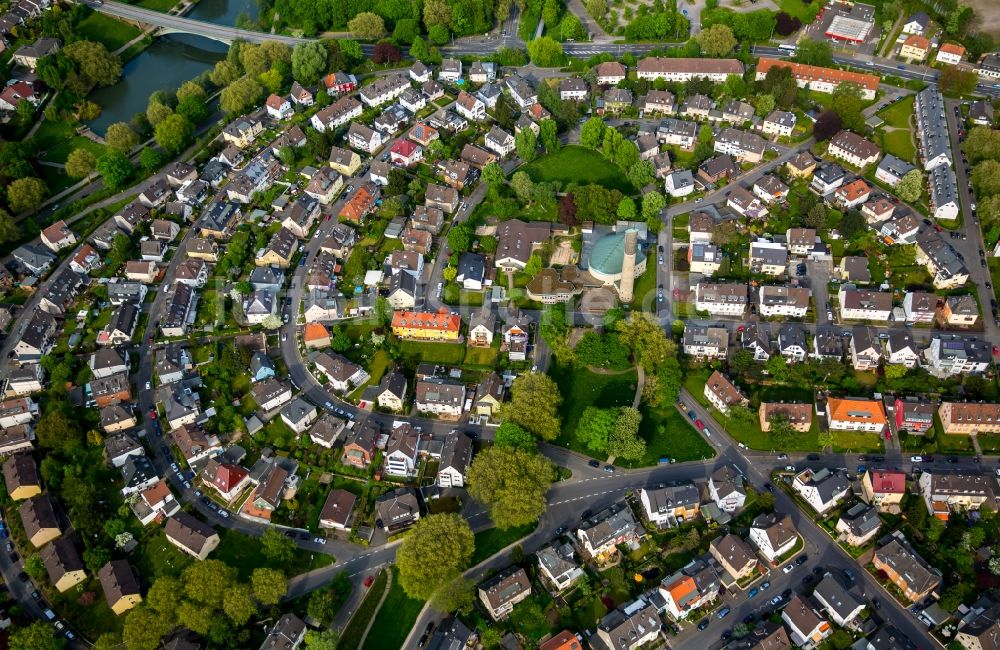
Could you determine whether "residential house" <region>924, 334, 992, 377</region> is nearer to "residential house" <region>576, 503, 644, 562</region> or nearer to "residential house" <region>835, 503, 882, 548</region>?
"residential house" <region>835, 503, 882, 548</region>

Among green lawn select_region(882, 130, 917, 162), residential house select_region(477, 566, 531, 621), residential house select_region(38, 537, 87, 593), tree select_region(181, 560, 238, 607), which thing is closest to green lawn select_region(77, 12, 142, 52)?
residential house select_region(38, 537, 87, 593)

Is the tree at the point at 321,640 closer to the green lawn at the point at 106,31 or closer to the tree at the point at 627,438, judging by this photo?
the tree at the point at 627,438

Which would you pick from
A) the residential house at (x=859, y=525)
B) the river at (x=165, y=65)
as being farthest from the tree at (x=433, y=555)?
the river at (x=165, y=65)

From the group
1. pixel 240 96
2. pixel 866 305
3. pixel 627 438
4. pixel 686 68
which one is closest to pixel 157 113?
pixel 240 96

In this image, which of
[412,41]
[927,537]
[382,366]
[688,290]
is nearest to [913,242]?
[688,290]

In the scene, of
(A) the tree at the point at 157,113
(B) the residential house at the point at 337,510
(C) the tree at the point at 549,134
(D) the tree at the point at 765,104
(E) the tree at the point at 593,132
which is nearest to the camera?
(B) the residential house at the point at 337,510

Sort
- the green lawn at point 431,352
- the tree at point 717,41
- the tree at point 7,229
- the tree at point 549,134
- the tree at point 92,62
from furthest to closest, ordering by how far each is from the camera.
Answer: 1. the tree at point 92,62
2. the tree at point 717,41
3. the tree at point 549,134
4. the tree at point 7,229
5. the green lawn at point 431,352
